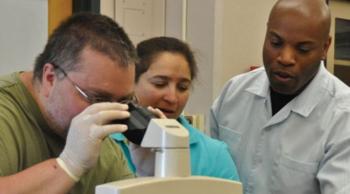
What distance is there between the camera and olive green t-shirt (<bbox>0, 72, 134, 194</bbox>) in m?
1.01

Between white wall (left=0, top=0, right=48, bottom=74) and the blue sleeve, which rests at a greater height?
white wall (left=0, top=0, right=48, bottom=74)

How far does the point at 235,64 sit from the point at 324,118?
895 millimetres

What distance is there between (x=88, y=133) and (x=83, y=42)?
0.93ft

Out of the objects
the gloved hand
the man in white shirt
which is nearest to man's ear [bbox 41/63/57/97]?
the gloved hand

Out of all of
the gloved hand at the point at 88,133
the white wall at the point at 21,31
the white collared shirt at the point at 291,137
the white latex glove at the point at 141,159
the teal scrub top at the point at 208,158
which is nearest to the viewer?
the gloved hand at the point at 88,133

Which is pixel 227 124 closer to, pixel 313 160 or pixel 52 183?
pixel 313 160

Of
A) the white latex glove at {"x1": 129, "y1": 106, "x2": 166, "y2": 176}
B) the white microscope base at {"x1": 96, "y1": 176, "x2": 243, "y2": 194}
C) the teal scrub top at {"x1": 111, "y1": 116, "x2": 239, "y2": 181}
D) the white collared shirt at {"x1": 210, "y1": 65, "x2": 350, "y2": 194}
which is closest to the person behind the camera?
the white microscope base at {"x1": 96, "y1": 176, "x2": 243, "y2": 194}

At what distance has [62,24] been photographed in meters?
1.18

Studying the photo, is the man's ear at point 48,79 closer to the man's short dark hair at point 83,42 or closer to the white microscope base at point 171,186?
the man's short dark hair at point 83,42

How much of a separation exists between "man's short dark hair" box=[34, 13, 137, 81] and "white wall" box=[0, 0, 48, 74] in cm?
129

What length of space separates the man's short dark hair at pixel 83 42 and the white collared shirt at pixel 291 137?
75cm

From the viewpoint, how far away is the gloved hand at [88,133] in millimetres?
862

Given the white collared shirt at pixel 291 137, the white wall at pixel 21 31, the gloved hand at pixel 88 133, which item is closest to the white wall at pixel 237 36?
the white collared shirt at pixel 291 137

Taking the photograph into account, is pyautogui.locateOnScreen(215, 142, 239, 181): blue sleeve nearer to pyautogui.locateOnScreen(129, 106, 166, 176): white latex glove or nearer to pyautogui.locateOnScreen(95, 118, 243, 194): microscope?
pyautogui.locateOnScreen(129, 106, 166, 176): white latex glove
